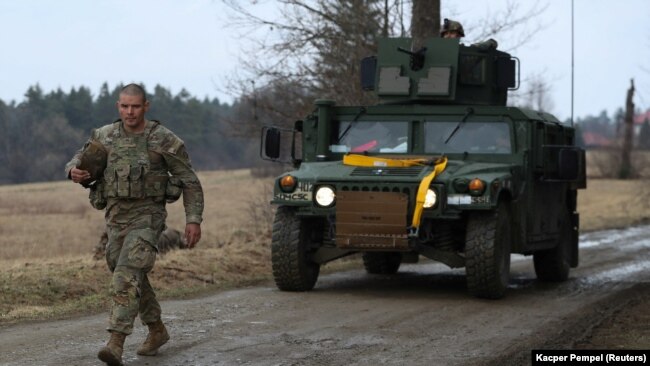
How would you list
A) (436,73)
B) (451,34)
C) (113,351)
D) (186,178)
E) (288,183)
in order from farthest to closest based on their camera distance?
(451,34) < (436,73) < (288,183) < (186,178) < (113,351)

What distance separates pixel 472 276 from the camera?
420 inches

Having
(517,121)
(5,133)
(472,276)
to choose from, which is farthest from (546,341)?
(5,133)

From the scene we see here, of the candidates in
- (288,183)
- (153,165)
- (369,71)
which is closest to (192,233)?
(153,165)

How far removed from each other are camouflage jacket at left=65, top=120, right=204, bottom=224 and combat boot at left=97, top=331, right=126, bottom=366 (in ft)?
2.51

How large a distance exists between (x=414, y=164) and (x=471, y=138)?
1.07 m

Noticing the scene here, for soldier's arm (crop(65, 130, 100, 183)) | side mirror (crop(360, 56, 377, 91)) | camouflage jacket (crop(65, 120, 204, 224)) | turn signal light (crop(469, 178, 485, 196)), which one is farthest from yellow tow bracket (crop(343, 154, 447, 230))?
soldier's arm (crop(65, 130, 100, 183))

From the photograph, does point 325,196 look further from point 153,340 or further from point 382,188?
point 153,340

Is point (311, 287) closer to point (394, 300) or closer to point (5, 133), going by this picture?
point (394, 300)

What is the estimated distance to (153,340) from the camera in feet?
24.4

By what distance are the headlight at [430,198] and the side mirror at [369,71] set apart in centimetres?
302

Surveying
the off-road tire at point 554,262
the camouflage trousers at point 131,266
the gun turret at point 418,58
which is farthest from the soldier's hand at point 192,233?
the off-road tire at point 554,262

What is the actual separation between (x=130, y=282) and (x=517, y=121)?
593cm

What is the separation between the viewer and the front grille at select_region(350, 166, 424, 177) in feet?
35.3

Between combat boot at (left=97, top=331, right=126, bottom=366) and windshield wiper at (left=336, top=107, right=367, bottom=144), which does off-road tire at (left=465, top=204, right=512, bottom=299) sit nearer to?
windshield wiper at (left=336, top=107, right=367, bottom=144)
